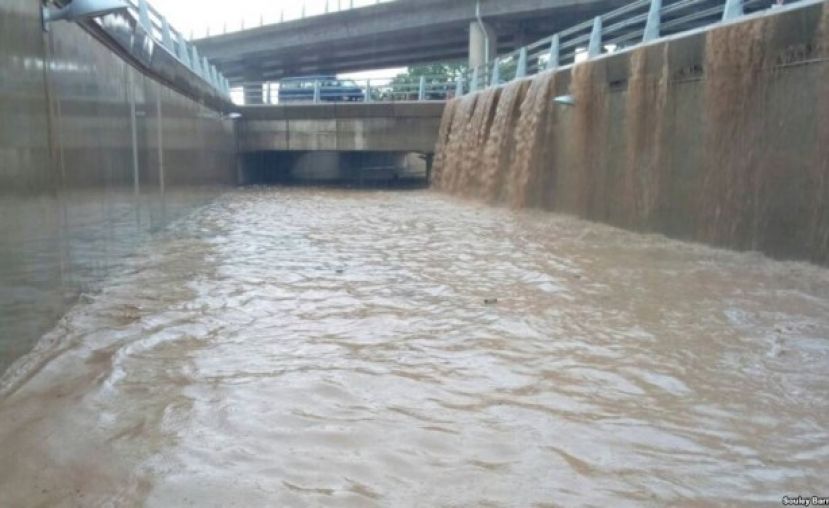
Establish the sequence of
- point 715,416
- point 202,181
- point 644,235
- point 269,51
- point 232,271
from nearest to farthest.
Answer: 1. point 715,416
2. point 232,271
3. point 644,235
4. point 202,181
5. point 269,51

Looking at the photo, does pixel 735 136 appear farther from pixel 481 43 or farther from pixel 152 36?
pixel 481 43

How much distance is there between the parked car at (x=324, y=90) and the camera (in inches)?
1212

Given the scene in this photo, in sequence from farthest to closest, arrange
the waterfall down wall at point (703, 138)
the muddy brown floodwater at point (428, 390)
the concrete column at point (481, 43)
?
1. the concrete column at point (481, 43)
2. the waterfall down wall at point (703, 138)
3. the muddy brown floodwater at point (428, 390)

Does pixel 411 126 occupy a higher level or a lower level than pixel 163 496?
higher

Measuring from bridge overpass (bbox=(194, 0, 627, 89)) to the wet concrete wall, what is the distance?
22550mm

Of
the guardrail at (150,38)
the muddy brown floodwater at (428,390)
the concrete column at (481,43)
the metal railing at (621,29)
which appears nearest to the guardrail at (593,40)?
the metal railing at (621,29)

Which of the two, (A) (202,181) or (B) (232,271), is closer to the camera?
(B) (232,271)

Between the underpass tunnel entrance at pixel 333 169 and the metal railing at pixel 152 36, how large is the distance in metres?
10.6

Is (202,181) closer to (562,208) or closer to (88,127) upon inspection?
(562,208)

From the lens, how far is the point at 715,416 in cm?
390

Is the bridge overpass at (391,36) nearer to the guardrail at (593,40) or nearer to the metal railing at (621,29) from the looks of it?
the guardrail at (593,40)

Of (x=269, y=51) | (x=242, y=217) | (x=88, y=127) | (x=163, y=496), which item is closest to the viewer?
(x=163, y=496)

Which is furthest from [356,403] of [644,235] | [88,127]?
[644,235]

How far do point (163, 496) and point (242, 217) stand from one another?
41.5ft
